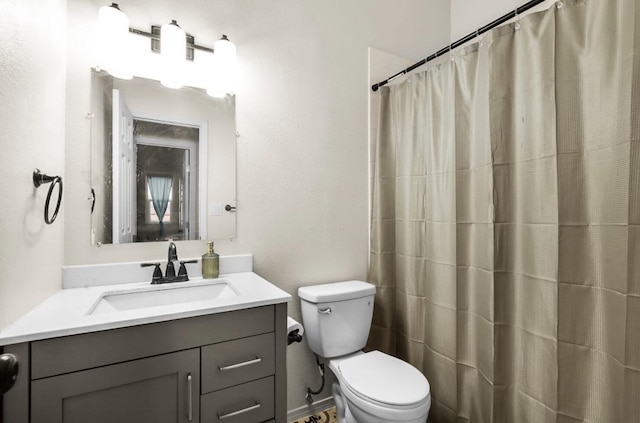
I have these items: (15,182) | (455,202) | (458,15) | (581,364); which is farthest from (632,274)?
(458,15)

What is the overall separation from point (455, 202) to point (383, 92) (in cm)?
89

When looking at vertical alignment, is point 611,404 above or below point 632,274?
below

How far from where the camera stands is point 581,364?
112 centimetres

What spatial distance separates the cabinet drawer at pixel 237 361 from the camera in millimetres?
1071

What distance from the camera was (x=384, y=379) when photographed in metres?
1.45

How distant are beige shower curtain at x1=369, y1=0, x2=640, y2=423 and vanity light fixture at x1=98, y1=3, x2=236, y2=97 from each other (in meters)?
1.03

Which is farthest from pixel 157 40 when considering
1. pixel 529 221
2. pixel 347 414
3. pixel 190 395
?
pixel 347 414

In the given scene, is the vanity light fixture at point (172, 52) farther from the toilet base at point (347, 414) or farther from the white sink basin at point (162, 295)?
the toilet base at point (347, 414)

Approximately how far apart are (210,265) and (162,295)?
236mm

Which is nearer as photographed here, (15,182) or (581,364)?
(15,182)

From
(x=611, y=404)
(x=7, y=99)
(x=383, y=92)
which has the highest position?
(x=383, y=92)

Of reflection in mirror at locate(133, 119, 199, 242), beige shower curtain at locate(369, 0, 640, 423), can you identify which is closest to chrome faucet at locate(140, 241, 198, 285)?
reflection in mirror at locate(133, 119, 199, 242)

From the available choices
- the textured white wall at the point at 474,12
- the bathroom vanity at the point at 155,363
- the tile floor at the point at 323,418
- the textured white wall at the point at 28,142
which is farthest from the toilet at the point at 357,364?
the textured white wall at the point at 474,12

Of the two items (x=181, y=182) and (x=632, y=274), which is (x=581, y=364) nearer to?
(x=632, y=274)
